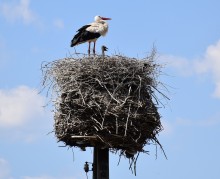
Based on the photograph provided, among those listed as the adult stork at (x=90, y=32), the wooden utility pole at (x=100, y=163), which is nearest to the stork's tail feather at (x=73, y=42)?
the adult stork at (x=90, y=32)

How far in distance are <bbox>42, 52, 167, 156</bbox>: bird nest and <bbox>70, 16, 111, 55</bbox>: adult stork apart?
225cm

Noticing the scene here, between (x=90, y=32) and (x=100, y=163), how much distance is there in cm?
400

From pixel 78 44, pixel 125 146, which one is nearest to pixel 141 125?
pixel 125 146

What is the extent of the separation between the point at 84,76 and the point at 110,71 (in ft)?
1.31

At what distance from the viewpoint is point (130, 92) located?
9188mm

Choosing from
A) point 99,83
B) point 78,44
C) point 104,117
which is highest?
point 78,44

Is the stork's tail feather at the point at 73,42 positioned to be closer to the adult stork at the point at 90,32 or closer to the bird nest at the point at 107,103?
the adult stork at the point at 90,32

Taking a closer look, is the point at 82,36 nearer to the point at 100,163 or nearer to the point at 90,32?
the point at 90,32

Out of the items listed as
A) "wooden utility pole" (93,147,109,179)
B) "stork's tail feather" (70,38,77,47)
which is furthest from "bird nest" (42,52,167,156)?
"stork's tail feather" (70,38,77,47)

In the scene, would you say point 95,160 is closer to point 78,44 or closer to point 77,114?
point 77,114

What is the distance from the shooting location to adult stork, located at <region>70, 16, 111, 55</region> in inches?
467

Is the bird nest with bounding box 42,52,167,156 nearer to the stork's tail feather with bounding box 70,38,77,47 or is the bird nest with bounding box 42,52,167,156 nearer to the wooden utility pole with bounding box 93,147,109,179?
the wooden utility pole with bounding box 93,147,109,179

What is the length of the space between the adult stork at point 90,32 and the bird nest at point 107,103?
7.39 ft

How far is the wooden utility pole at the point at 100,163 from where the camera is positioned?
856 centimetres
